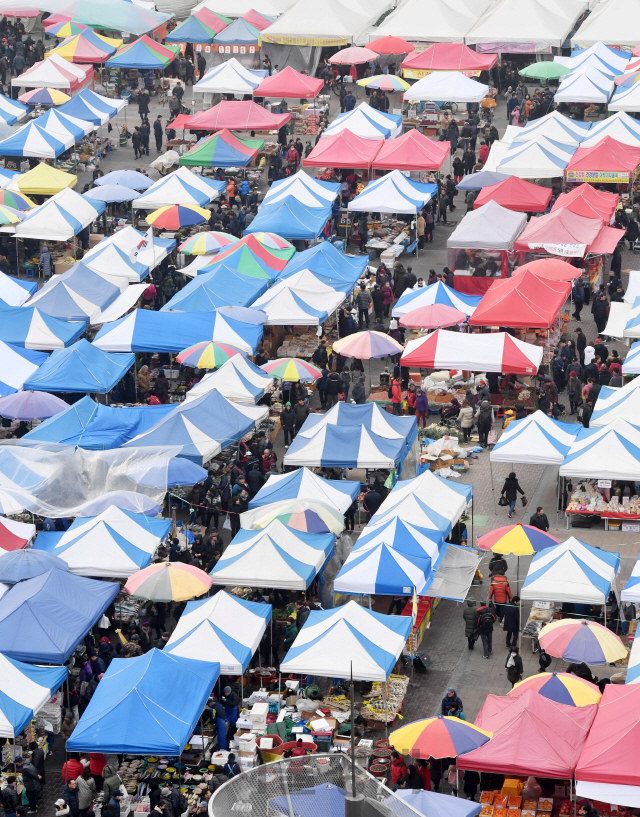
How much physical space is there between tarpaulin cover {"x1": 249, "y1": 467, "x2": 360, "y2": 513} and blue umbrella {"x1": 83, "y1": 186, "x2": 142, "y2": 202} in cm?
1600

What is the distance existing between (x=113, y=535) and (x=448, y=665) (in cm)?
585

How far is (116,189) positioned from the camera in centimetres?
4066

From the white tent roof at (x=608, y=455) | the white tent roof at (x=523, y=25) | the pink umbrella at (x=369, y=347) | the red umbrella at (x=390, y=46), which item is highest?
the white tent roof at (x=523, y=25)

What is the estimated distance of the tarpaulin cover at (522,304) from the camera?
32.2 meters

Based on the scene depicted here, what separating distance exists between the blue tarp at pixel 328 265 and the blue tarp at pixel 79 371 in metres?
5.49

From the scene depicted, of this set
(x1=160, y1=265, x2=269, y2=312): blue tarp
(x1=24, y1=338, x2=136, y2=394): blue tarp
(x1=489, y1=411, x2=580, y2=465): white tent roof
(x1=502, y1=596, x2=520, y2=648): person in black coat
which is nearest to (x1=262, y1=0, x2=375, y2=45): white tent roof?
(x1=160, y1=265, x2=269, y2=312): blue tarp

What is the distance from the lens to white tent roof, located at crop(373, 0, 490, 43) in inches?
2029

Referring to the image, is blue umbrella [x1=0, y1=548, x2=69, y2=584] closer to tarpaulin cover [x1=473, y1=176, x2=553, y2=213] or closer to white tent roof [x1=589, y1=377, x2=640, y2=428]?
white tent roof [x1=589, y1=377, x2=640, y2=428]

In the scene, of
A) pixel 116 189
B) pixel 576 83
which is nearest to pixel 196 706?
pixel 116 189

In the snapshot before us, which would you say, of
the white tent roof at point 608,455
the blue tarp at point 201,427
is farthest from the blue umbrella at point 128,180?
the white tent roof at point 608,455

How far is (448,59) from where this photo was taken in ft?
161

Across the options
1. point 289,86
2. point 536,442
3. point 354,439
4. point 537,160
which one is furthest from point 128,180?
point 536,442

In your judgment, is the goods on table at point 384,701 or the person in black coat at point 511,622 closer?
the goods on table at point 384,701

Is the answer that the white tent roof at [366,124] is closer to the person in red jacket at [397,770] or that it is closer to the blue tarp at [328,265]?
the blue tarp at [328,265]
